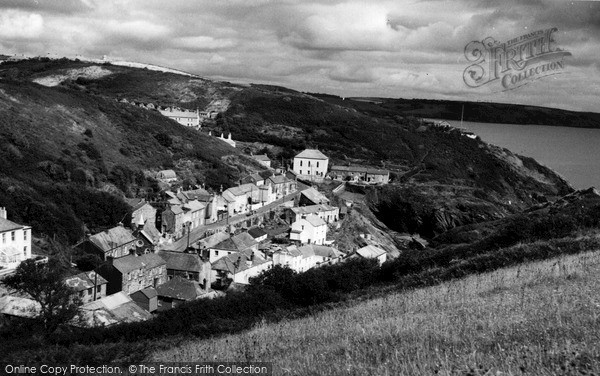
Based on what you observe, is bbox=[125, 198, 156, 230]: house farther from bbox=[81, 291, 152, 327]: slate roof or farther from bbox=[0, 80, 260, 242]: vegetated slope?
bbox=[81, 291, 152, 327]: slate roof

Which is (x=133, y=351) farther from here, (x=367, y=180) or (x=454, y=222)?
(x=367, y=180)

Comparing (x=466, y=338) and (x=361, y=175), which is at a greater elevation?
(x=466, y=338)

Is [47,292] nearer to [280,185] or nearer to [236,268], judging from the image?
[236,268]

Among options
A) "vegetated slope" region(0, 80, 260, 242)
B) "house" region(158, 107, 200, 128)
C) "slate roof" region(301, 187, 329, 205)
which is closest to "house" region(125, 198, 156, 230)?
"vegetated slope" region(0, 80, 260, 242)

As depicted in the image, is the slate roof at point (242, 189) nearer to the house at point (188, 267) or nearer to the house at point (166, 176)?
the house at point (166, 176)

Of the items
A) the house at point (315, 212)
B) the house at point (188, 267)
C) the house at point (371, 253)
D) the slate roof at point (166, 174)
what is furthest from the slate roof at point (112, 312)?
the slate roof at point (166, 174)

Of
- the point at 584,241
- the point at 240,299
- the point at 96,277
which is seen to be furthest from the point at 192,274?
the point at 584,241

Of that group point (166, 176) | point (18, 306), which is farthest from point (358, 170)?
point (18, 306)
